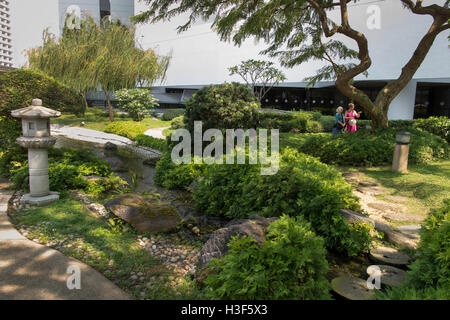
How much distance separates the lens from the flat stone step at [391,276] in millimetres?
3104

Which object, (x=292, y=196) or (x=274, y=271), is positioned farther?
(x=292, y=196)

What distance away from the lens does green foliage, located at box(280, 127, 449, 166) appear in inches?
327

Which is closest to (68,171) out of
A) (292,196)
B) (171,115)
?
(292,196)

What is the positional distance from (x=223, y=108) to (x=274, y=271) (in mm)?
5456

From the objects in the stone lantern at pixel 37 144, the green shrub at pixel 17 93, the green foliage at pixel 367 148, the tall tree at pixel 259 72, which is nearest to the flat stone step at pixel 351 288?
the stone lantern at pixel 37 144

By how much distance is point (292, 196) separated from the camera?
4367 millimetres

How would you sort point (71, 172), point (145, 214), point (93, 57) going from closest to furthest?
point (145, 214) → point (71, 172) → point (93, 57)

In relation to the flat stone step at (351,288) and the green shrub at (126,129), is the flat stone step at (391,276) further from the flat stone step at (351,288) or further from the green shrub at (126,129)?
the green shrub at (126,129)

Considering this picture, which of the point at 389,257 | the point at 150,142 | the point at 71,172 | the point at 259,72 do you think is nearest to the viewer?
A: the point at 389,257

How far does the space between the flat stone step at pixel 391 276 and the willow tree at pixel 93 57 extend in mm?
18700

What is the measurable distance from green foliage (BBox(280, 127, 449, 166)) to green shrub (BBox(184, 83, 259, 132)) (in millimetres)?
2429

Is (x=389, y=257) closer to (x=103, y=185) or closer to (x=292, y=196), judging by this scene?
(x=292, y=196)

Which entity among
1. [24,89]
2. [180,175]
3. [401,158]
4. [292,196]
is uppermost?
[24,89]
